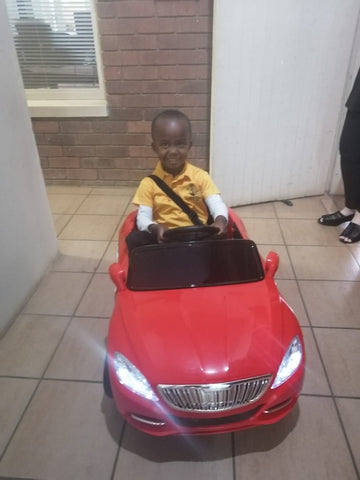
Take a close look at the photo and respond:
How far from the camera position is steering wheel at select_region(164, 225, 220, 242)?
1.52 meters

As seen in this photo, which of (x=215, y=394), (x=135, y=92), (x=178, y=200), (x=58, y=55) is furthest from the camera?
(x=58, y=55)

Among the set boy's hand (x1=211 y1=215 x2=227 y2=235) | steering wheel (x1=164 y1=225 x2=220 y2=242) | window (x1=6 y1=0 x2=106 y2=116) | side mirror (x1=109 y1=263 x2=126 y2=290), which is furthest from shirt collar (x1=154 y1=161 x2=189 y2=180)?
window (x1=6 y1=0 x2=106 y2=116)

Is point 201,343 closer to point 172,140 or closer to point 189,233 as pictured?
point 189,233

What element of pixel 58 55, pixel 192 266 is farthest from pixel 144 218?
pixel 58 55

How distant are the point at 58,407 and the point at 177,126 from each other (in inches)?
54.2

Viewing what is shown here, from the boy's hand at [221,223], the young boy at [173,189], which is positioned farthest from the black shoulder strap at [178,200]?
the boy's hand at [221,223]

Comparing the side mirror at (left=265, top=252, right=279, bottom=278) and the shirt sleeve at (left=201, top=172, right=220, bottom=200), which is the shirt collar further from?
the side mirror at (left=265, top=252, right=279, bottom=278)

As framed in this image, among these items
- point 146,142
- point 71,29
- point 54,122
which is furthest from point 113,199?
point 71,29

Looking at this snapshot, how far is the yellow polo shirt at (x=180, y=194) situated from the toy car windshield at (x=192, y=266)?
47 cm

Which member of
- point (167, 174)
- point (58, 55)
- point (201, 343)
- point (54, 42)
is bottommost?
point (201, 343)

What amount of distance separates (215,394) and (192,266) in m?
0.50

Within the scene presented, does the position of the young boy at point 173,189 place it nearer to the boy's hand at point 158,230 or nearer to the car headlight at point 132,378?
the boy's hand at point 158,230

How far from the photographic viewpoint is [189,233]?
154 centimetres

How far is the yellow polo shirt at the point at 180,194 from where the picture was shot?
192 centimetres
